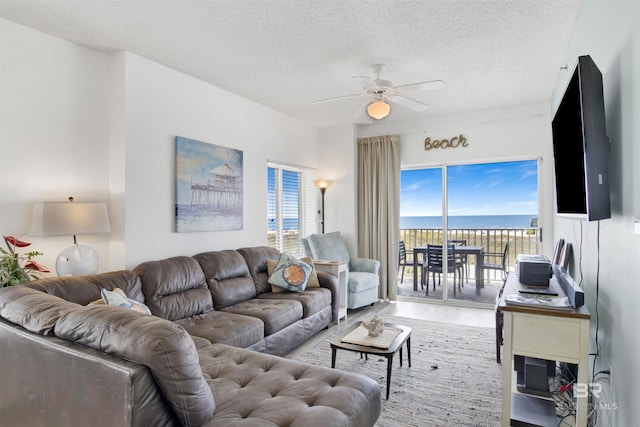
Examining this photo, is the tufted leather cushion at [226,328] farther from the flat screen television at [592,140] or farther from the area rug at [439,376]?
the flat screen television at [592,140]

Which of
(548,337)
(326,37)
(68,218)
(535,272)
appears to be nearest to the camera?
(548,337)

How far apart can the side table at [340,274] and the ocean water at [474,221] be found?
1510 mm

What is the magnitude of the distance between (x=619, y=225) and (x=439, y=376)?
1767 millimetres

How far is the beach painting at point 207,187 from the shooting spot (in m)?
3.51

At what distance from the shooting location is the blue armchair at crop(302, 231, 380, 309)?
15.3 ft

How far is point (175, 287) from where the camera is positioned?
10.0ft

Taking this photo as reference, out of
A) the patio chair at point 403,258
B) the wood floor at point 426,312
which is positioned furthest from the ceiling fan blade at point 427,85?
the patio chair at point 403,258

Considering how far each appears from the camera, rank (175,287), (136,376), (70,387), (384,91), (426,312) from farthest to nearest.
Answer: (426,312) < (384,91) < (175,287) < (70,387) < (136,376)

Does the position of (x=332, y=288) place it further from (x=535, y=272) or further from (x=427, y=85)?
(x=427, y=85)

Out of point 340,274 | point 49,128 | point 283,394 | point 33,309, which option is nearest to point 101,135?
point 49,128

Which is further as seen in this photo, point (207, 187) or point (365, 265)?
point (365, 265)

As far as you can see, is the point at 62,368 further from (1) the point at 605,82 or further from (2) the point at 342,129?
(2) the point at 342,129

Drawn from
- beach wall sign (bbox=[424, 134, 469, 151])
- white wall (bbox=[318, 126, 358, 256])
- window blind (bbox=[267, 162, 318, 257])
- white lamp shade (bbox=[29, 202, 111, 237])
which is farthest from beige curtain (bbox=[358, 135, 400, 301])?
white lamp shade (bbox=[29, 202, 111, 237])

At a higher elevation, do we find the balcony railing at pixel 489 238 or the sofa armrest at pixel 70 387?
the balcony railing at pixel 489 238
